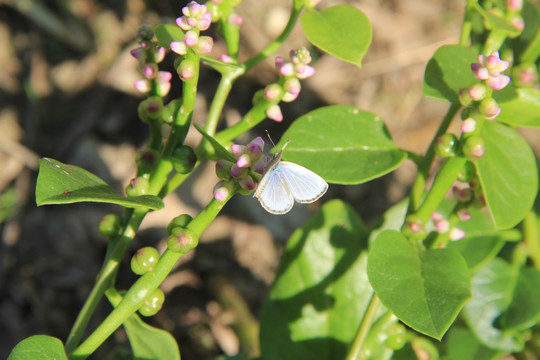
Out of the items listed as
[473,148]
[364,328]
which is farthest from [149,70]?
[364,328]

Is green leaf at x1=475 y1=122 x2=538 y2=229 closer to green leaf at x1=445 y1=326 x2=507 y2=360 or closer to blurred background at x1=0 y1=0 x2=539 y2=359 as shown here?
green leaf at x1=445 y1=326 x2=507 y2=360

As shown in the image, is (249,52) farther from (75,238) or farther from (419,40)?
(75,238)

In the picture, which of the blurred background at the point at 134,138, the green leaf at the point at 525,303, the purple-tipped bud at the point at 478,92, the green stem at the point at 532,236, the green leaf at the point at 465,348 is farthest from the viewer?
the blurred background at the point at 134,138

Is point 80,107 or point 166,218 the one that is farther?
point 80,107

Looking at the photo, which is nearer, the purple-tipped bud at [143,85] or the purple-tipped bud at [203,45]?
the purple-tipped bud at [203,45]

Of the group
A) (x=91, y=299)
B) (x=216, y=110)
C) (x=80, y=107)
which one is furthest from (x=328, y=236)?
(x=80, y=107)

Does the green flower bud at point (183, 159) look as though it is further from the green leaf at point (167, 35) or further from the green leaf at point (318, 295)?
the green leaf at point (318, 295)

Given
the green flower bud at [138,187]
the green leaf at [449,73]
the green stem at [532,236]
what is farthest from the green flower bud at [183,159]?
the green stem at [532,236]
